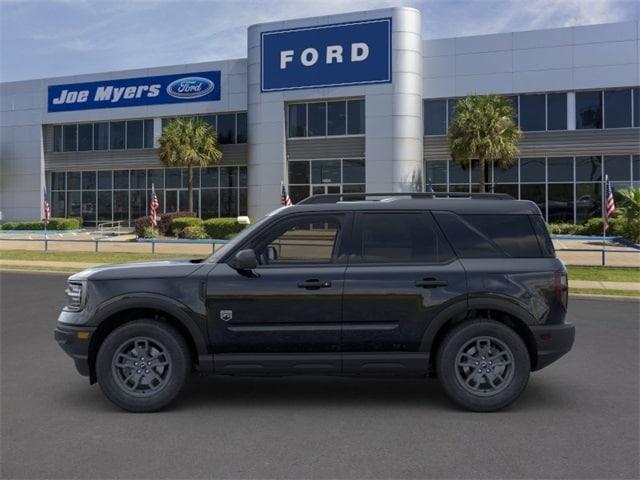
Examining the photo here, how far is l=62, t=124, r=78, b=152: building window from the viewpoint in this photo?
40562 mm

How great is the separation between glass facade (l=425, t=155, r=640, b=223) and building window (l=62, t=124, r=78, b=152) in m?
24.9

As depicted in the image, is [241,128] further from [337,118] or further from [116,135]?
[116,135]

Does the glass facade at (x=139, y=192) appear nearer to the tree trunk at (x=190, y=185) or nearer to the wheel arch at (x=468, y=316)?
the tree trunk at (x=190, y=185)

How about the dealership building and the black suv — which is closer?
the black suv

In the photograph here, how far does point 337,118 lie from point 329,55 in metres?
3.27

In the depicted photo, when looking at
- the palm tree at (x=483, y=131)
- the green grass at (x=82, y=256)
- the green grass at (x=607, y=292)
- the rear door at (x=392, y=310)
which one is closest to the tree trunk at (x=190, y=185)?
the green grass at (x=82, y=256)

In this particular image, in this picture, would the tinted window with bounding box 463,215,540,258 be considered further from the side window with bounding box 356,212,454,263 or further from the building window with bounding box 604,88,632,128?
the building window with bounding box 604,88,632,128

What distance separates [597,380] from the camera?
245 inches

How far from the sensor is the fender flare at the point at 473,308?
508 cm

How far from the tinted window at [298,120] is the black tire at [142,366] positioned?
28.7m

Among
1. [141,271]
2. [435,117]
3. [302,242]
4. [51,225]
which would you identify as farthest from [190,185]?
[302,242]

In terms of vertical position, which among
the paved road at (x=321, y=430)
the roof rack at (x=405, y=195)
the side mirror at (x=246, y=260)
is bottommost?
the paved road at (x=321, y=430)

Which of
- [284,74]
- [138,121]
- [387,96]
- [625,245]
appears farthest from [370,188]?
[138,121]

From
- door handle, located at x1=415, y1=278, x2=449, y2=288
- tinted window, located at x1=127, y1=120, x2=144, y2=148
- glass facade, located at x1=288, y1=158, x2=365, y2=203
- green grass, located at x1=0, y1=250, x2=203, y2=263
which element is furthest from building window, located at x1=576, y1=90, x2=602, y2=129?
door handle, located at x1=415, y1=278, x2=449, y2=288
